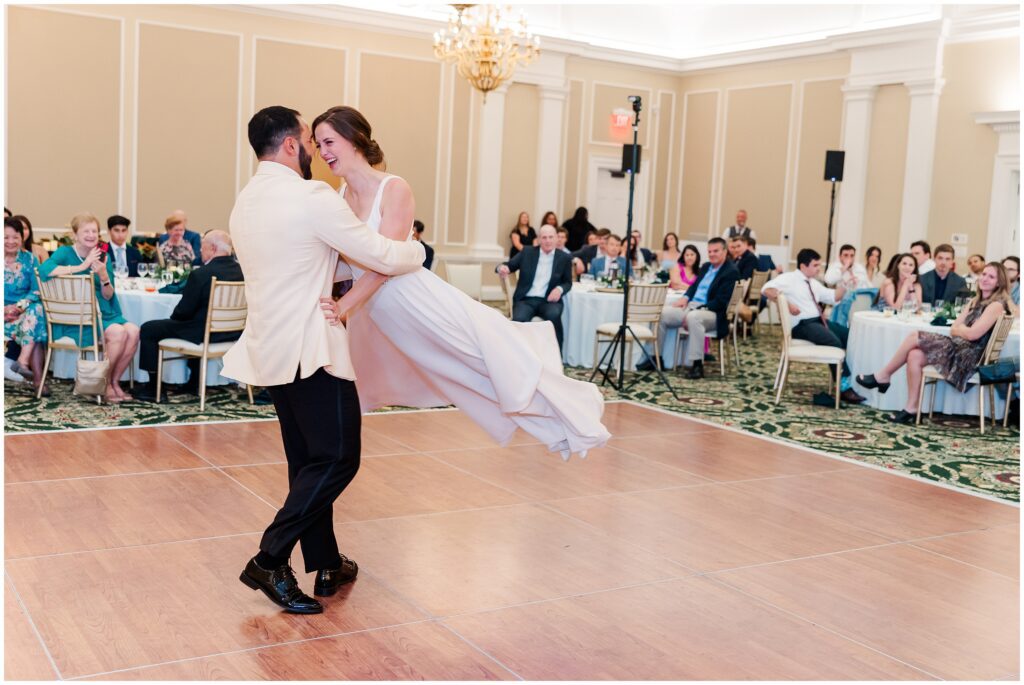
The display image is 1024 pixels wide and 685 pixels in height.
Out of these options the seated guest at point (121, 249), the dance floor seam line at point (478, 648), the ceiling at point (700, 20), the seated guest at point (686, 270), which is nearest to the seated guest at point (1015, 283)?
the seated guest at point (686, 270)

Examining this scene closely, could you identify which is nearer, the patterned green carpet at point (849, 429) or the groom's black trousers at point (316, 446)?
the groom's black trousers at point (316, 446)

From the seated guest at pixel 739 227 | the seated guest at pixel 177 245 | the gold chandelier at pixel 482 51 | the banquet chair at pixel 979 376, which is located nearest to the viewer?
the banquet chair at pixel 979 376

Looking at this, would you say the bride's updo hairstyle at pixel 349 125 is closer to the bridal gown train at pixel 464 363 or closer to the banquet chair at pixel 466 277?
the bridal gown train at pixel 464 363

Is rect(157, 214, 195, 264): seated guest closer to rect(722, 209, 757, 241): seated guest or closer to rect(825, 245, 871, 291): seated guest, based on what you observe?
rect(825, 245, 871, 291): seated guest

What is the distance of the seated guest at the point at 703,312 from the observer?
952 cm

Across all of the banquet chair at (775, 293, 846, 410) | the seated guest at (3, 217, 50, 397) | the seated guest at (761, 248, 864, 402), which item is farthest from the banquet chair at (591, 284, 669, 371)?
the seated guest at (3, 217, 50, 397)

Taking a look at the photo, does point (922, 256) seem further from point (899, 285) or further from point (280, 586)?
point (280, 586)

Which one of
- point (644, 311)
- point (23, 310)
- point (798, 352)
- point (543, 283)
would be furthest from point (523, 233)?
point (23, 310)

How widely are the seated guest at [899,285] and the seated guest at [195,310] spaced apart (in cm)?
535

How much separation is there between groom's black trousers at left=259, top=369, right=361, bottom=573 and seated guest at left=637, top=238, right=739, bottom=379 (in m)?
6.35

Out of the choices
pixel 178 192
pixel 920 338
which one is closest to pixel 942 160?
pixel 920 338

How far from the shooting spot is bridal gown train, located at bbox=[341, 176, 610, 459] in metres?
3.51

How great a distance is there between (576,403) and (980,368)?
483 centimetres

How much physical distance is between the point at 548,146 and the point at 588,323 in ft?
20.5
